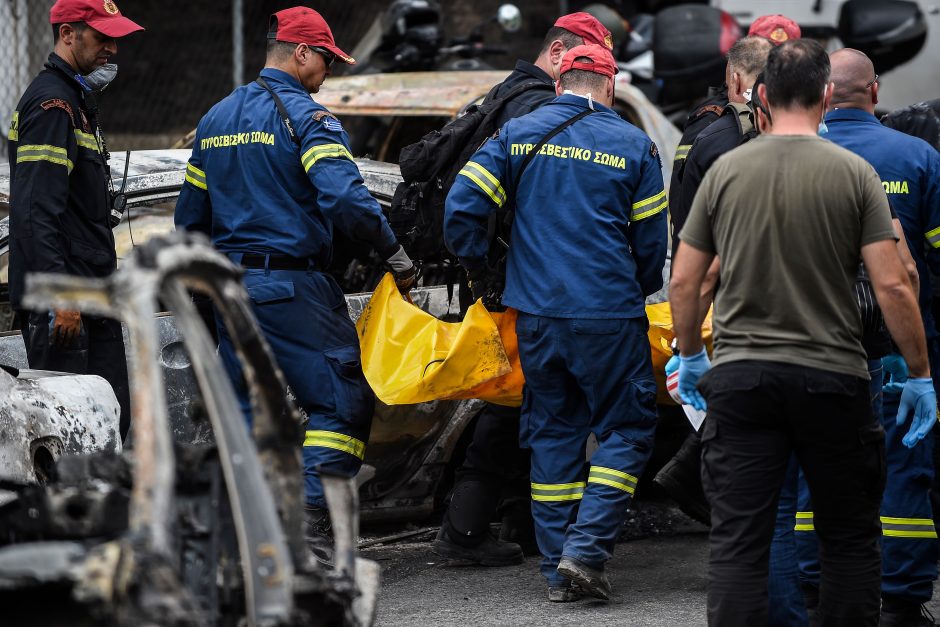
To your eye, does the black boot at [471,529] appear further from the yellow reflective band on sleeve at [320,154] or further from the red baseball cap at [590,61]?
the red baseball cap at [590,61]

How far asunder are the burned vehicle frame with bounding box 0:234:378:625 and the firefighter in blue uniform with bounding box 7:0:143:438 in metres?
1.60

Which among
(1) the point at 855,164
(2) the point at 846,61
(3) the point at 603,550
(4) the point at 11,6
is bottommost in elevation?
(3) the point at 603,550

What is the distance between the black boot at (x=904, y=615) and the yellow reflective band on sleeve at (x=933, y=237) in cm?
113

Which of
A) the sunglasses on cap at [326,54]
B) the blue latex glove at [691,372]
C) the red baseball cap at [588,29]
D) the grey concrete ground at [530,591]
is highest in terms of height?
the red baseball cap at [588,29]

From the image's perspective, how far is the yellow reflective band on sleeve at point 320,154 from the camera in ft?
15.6

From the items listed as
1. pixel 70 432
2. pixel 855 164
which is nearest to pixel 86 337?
pixel 70 432

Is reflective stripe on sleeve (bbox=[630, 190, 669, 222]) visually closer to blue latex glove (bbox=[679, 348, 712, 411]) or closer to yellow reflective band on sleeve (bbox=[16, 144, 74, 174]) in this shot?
blue latex glove (bbox=[679, 348, 712, 411])

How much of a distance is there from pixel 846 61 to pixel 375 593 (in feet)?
8.14

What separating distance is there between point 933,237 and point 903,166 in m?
0.26

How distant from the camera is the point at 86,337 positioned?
4707 mm

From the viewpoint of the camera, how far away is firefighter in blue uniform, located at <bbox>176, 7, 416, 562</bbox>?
4.79 meters

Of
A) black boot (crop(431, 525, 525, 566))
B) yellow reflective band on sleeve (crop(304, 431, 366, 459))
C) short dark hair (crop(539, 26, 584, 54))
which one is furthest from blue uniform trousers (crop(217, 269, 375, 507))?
short dark hair (crop(539, 26, 584, 54))

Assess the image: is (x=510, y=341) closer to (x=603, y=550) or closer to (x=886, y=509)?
(x=603, y=550)

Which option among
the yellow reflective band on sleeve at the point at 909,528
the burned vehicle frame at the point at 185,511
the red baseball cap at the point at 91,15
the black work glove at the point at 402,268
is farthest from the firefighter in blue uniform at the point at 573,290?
the burned vehicle frame at the point at 185,511
